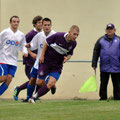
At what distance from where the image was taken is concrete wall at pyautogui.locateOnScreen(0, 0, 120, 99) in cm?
1880

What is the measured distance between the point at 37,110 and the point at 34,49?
443 centimetres

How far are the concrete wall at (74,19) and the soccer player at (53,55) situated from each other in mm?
5416

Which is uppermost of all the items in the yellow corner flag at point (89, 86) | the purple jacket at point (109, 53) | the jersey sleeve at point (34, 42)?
the jersey sleeve at point (34, 42)

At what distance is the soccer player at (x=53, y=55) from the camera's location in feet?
43.2

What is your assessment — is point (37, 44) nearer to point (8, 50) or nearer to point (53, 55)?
point (8, 50)

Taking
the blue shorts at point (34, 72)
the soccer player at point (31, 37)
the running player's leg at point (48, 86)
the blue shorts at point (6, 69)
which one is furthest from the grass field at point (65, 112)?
the soccer player at point (31, 37)

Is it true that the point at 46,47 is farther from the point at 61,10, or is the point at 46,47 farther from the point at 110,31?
the point at 61,10

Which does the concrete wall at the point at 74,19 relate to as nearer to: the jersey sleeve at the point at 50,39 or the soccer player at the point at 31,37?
the soccer player at the point at 31,37

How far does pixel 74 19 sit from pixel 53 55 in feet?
19.1

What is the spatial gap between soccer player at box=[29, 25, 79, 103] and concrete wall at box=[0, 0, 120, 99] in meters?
5.42

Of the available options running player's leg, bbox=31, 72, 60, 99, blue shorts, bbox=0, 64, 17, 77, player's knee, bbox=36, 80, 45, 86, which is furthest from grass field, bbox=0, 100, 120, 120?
blue shorts, bbox=0, 64, 17, 77

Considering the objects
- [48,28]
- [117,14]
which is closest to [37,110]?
[48,28]

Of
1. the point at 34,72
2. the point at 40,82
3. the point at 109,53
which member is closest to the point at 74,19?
the point at 109,53

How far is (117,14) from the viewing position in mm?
18625
